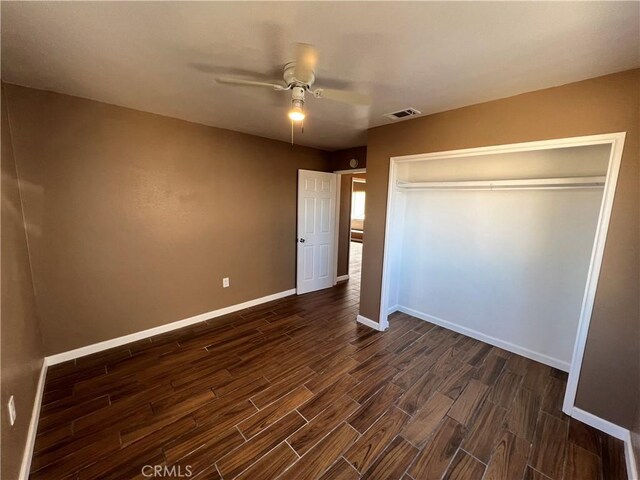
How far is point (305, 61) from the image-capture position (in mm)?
1535

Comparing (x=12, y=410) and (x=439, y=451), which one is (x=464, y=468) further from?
(x=12, y=410)

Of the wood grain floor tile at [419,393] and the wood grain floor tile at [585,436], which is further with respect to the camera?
the wood grain floor tile at [419,393]

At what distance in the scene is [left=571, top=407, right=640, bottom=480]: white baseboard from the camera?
1.55 meters

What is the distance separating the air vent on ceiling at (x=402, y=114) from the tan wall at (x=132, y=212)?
1860 millimetres

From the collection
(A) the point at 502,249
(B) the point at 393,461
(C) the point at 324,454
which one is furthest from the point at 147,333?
(A) the point at 502,249

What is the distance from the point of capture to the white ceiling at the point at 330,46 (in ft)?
4.04

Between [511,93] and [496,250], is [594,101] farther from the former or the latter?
[496,250]

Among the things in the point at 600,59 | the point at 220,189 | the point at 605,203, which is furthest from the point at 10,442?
the point at 600,59

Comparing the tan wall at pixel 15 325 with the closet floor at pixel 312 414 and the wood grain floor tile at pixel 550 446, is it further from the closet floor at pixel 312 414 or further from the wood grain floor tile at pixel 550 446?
the wood grain floor tile at pixel 550 446

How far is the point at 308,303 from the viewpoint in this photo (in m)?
4.04

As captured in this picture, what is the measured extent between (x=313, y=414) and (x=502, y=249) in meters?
2.53

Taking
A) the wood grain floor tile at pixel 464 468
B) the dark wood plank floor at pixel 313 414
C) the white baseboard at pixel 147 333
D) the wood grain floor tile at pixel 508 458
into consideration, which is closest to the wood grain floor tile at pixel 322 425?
the dark wood plank floor at pixel 313 414

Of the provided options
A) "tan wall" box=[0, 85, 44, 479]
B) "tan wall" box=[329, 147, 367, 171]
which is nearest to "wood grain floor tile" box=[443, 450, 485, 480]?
"tan wall" box=[0, 85, 44, 479]

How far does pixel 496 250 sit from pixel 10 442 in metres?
3.95
